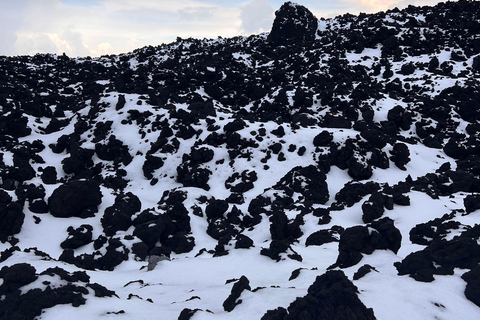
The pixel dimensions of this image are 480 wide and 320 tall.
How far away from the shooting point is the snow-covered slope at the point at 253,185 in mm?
14734

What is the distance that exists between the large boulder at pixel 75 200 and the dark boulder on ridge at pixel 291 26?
7882 centimetres

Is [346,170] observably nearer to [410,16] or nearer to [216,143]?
[216,143]

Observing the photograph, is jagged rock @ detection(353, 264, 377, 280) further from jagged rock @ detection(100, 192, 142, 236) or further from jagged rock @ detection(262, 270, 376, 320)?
jagged rock @ detection(100, 192, 142, 236)

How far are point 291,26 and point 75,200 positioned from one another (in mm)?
84262

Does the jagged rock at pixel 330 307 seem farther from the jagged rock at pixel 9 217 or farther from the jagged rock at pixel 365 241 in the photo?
the jagged rock at pixel 9 217

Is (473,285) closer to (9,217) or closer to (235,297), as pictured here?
(235,297)

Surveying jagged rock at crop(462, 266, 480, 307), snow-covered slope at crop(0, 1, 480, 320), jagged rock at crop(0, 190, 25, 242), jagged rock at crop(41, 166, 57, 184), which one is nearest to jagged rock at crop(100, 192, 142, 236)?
snow-covered slope at crop(0, 1, 480, 320)

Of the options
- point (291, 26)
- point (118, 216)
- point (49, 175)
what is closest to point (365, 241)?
point (118, 216)

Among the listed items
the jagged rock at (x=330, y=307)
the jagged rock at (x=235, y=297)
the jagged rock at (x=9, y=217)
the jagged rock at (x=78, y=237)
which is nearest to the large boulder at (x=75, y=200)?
the jagged rock at (x=78, y=237)

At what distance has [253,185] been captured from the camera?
39781 mm

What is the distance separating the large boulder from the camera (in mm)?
30391

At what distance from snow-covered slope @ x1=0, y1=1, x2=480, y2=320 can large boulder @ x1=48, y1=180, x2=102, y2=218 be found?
154mm

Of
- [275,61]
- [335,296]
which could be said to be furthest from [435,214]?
[275,61]

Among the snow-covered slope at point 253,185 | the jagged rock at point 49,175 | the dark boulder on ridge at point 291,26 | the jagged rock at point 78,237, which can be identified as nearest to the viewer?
the snow-covered slope at point 253,185
